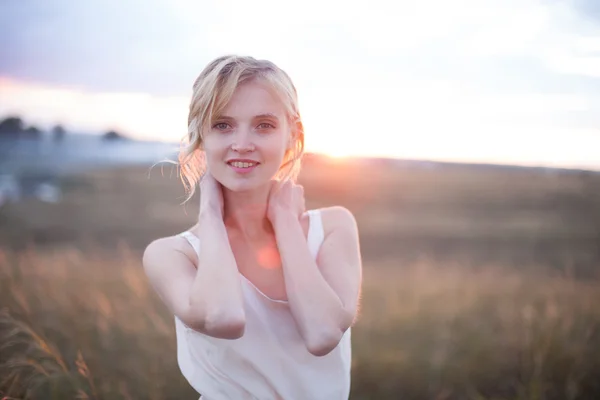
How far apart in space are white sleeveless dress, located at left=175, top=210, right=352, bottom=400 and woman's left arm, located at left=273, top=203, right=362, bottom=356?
132mm

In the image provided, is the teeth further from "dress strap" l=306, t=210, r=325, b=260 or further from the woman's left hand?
"dress strap" l=306, t=210, r=325, b=260

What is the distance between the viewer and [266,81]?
2186mm

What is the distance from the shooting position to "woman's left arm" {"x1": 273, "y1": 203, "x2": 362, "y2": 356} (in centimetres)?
207

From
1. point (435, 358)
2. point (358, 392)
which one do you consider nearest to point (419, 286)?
point (435, 358)

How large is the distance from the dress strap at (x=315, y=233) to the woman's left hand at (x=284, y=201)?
2.5 inches

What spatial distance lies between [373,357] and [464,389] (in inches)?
25.5

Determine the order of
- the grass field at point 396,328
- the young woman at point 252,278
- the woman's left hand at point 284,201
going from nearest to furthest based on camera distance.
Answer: the young woman at point 252,278 < the woman's left hand at point 284,201 < the grass field at point 396,328

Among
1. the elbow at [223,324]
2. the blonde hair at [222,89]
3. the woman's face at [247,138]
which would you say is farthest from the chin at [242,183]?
the elbow at [223,324]

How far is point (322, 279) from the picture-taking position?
7.04 feet

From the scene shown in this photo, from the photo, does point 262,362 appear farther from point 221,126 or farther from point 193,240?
point 221,126

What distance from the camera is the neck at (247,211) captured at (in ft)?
7.87

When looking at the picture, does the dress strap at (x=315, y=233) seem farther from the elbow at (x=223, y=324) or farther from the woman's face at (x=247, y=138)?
the elbow at (x=223, y=324)

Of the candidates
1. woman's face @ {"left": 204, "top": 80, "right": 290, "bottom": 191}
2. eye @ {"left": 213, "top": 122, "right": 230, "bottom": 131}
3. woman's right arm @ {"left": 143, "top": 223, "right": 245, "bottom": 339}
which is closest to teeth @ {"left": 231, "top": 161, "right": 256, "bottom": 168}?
woman's face @ {"left": 204, "top": 80, "right": 290, "bottom": 191}

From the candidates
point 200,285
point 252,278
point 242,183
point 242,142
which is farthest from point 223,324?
point 242,142
